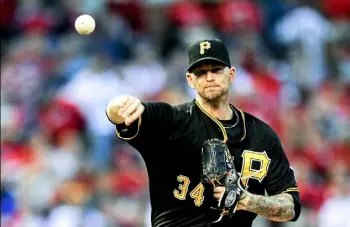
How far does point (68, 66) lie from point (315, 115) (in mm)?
3535

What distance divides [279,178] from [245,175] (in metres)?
0.33

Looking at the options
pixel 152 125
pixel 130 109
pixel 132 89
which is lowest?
pixel 132 89

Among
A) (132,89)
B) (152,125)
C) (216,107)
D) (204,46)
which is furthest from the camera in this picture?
(132,89)

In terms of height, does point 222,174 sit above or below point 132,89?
above

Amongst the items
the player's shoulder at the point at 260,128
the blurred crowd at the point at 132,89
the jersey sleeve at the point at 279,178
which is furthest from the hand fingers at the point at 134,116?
the blurred crowd at the point at 132,89

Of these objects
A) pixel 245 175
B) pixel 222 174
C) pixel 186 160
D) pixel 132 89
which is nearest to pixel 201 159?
pixel 186 160

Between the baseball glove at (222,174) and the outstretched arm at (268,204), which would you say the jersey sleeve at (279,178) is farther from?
the baseball glove at (222,174)

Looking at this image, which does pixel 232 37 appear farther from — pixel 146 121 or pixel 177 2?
pixel 146 121

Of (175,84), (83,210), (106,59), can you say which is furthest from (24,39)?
(83,210)

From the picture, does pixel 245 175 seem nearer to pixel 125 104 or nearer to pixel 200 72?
pixel 200 72

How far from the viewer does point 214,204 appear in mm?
5816

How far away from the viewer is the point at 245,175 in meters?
5.94

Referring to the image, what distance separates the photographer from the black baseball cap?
19.2 ft

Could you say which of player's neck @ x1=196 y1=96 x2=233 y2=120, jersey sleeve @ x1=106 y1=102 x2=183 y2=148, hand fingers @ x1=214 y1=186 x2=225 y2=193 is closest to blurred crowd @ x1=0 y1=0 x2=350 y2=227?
player's neck @ x1=196 y1=96 x2=233 y2=120
